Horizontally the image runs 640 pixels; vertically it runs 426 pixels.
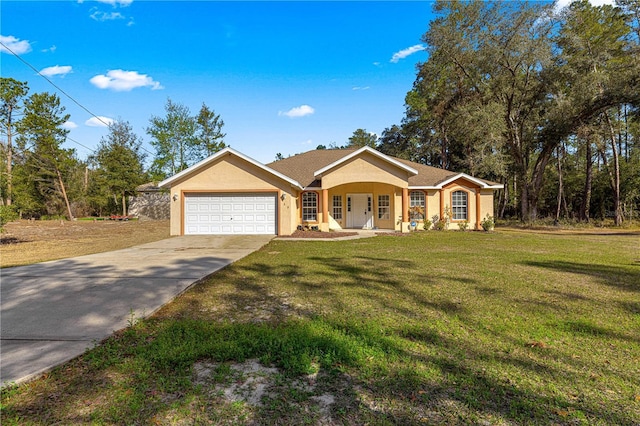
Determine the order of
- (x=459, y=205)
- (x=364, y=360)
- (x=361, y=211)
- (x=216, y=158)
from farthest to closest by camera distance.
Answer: (x=361, y=211)
(x=459, y=205)
(x=216, y=158)
(x=364, y=360)

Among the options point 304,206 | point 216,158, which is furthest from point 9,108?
point 304,206

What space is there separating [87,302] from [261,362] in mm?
3599

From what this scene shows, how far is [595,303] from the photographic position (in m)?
4.99

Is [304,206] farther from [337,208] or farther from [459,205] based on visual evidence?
[459,205]

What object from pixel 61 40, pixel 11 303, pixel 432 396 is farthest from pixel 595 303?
pixel 61 40

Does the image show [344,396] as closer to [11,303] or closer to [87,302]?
[87,302]

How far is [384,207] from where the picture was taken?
64.3 ft

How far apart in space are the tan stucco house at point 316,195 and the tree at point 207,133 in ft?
59.5

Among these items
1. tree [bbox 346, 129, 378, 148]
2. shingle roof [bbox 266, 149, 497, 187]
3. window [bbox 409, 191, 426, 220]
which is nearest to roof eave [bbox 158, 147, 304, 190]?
shingle roof [bbox 266, 149, 497, 187]

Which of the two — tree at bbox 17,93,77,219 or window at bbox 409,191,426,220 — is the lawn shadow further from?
tree at bbox 17,93,77,219

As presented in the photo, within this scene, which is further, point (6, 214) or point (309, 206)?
point (309, 206)

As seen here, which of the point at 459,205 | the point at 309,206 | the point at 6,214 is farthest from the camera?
the point at 459,205

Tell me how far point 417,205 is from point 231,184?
11048 mm

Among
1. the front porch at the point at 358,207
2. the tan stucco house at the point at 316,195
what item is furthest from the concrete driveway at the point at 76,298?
the front porch at the point at 358,207
